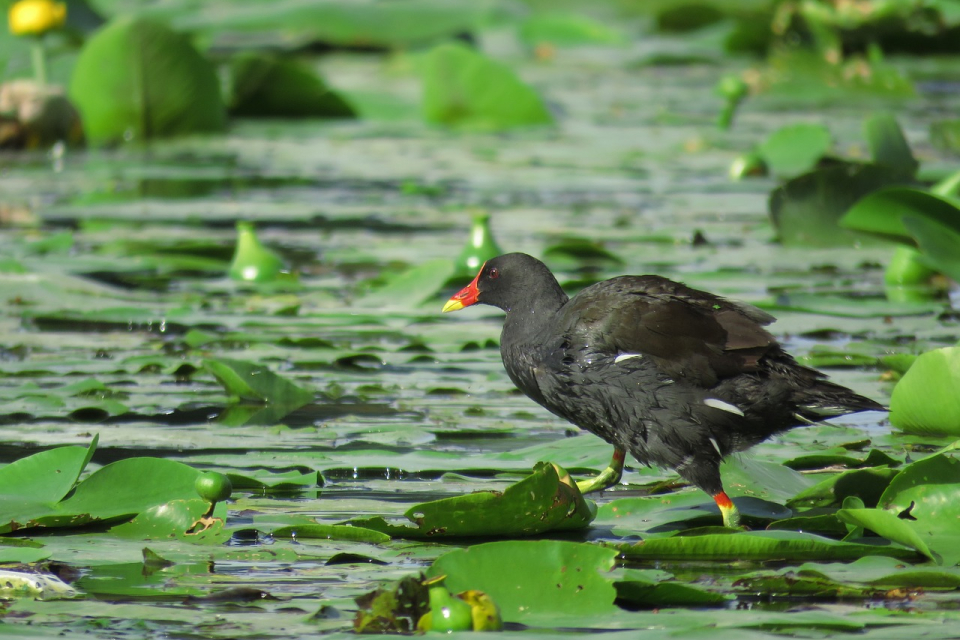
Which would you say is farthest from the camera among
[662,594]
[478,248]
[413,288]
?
[478,248]

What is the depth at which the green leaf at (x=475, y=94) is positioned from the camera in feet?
29.8

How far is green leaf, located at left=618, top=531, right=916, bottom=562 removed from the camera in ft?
8.22

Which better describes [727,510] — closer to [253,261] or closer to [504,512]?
[504,512]

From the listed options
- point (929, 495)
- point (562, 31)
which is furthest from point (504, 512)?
point (562, 31)

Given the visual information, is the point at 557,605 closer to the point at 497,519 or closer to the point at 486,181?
the point at 497,519

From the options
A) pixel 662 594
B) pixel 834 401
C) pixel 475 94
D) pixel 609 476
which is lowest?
pixel 609 476

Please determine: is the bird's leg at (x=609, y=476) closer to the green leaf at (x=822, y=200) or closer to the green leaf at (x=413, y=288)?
the green leaf at (x=413, y=288)

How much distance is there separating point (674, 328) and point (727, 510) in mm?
400

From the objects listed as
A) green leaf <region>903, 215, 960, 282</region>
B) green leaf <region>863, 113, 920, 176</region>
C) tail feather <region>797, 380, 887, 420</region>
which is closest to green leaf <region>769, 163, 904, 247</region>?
green leaf <region>863, 113, 920, 176</region>

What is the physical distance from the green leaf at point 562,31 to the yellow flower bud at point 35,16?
6914 mm

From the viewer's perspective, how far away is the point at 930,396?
3195 millimetres

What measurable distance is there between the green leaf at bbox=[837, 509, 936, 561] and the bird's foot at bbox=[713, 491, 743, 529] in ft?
0.90

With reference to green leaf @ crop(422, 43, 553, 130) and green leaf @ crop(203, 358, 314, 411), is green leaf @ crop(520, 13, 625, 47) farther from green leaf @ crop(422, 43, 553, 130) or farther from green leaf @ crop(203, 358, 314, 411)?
green leaf @ crop(203, 358, 314, 411)

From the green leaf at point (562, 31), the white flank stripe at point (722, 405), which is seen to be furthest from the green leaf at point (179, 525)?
the green leaf at point (562, 31)
